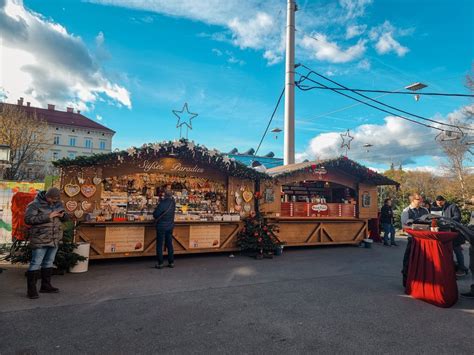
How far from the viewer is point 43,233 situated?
4.56 m

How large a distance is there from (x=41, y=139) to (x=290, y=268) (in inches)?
926

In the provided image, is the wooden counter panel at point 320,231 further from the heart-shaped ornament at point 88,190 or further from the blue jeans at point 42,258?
the blue jeans at point 42,258

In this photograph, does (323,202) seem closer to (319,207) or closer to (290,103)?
(319,207)

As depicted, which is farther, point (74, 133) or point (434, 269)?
point (74, 133)

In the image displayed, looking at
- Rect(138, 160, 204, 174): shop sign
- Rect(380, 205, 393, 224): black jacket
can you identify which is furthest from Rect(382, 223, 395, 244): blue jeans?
Rect(138, 160, 204, 174): shop sign

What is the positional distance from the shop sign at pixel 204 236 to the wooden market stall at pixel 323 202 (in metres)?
1.74

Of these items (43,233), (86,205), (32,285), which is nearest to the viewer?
(32,285)

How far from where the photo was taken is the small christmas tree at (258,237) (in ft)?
26.6

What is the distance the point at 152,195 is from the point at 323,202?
5.94 meters

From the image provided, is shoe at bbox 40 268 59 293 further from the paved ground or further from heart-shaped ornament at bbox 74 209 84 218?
heart-shaped ornament at bbox 74 209 84 218

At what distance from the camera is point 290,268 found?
687 cm

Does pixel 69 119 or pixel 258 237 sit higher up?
pixel 69 119

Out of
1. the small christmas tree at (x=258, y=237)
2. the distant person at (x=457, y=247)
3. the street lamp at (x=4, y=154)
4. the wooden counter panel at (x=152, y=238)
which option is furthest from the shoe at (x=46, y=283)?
the distant person at (x=457, y=247)

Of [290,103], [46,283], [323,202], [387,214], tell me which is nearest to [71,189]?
[46,283]
